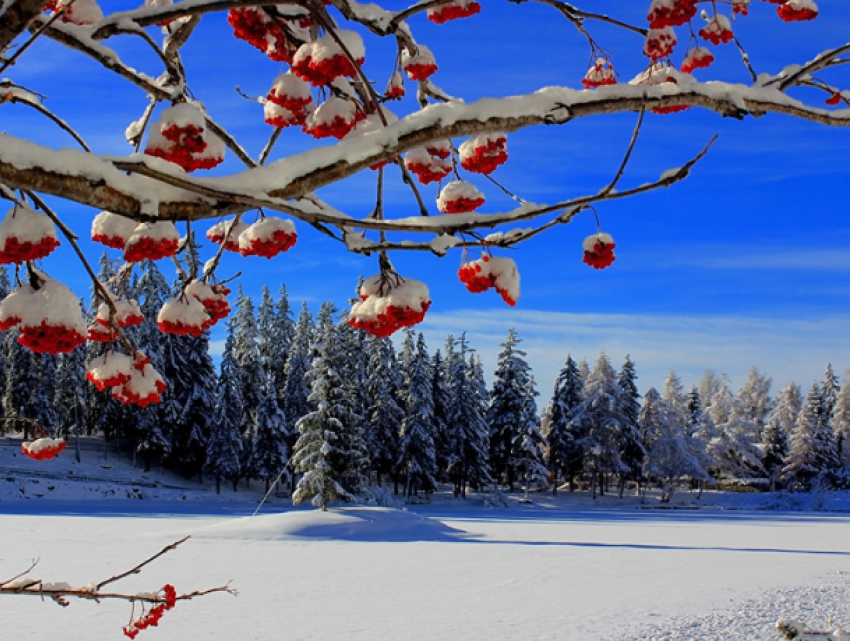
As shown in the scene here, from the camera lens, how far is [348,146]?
1.75 metres

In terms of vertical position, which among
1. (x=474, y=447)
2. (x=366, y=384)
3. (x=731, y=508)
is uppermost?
(x=366, y=384)

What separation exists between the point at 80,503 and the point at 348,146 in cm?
3953

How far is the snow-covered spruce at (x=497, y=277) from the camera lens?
2.14 m

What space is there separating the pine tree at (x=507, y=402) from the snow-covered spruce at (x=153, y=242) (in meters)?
47.8

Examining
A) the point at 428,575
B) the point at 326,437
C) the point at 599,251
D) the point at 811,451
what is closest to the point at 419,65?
the point at 599,251

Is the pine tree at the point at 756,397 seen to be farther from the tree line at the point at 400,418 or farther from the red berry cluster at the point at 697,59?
the red berry cluster at the point at 697,59

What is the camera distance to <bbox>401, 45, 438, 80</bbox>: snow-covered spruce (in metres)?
2.74

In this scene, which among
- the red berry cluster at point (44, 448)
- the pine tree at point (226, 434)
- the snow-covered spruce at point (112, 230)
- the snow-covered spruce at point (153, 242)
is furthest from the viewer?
the pine tree at point (226, 434)

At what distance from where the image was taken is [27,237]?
1845 millimetres

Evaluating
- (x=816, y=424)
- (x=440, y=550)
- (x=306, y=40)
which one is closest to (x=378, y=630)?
(x=306, y=40)

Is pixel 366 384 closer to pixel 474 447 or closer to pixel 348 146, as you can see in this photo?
pixel 474 447

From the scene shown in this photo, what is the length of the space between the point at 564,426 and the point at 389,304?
52.1 m

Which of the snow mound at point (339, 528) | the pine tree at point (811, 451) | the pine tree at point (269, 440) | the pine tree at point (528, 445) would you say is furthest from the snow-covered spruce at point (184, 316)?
the pine tree at point (811, 451)

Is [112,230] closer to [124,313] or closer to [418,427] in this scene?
[124,313]
